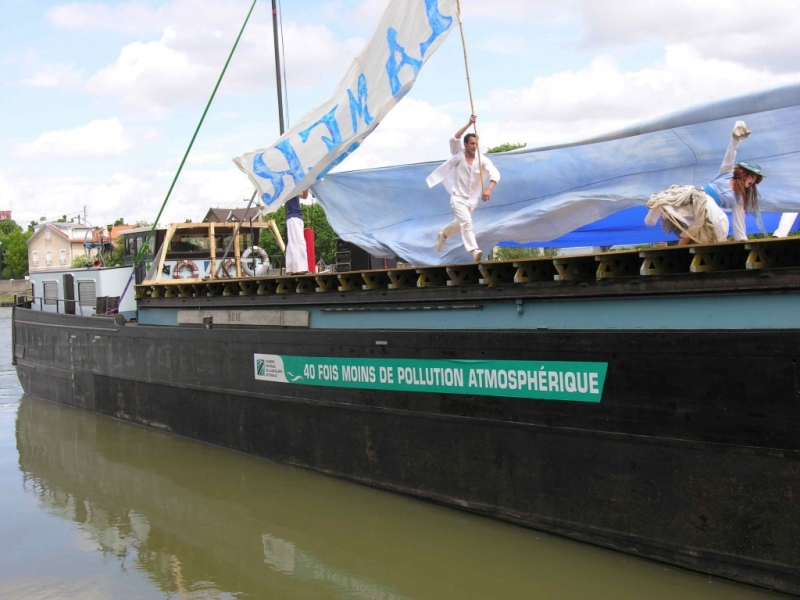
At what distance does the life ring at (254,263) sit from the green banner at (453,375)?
3111 mm

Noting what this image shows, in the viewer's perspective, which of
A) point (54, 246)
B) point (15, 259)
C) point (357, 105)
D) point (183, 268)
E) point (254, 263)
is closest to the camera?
point (357, 105)

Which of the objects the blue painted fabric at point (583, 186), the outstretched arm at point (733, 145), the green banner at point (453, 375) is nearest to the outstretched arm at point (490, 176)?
the blue painted fabric at point (583, 186)

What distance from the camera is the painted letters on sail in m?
7.84

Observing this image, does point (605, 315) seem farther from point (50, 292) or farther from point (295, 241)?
point (50, 292)

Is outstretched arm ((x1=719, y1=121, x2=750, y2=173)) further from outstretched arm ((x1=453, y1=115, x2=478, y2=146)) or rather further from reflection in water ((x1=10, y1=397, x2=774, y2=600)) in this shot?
reflection in water ((x1=10, y1=397, x2=774, y2=600))

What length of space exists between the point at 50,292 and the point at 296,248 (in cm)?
794

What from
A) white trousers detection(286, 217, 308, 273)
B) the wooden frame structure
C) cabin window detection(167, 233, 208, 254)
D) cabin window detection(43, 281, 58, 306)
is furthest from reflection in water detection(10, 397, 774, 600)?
cabin window detection(43, 281, 58, 306)

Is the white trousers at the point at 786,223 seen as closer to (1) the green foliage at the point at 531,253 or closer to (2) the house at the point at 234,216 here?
(1) the green foliage at the point at 531,253

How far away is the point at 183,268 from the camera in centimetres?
1264

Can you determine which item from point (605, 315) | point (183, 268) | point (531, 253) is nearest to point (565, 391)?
point (605, 315)

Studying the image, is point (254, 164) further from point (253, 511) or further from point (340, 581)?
point (340, 581)

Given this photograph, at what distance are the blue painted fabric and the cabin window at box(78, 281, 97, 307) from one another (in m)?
6.34

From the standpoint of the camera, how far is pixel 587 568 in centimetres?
586

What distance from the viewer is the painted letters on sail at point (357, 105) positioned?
7.84m
